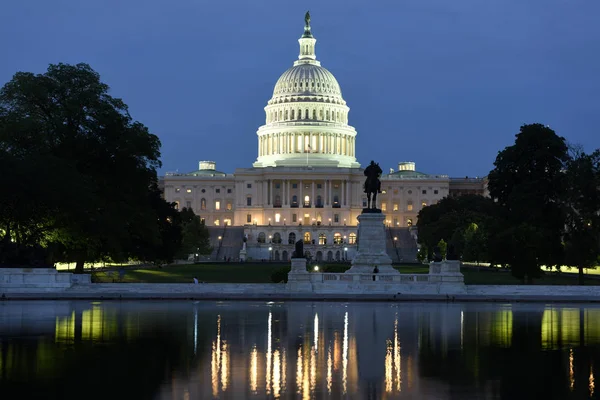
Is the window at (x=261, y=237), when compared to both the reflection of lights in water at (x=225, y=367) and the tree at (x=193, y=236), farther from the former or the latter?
the reflection of lights in water at (x=225, y=367)

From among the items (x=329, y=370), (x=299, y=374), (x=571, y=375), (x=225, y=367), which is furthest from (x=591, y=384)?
(x=225, y=367)

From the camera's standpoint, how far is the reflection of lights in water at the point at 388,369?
20.5 meters

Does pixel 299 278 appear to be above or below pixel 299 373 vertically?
above

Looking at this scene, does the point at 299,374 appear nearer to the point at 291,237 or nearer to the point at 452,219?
the point at 452,219

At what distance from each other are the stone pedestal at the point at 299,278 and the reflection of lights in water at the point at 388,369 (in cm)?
2537

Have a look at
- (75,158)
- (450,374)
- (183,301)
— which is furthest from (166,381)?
(75,158)

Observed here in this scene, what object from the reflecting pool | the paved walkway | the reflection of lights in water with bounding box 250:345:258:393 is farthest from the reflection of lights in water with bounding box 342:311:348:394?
the paved walkway

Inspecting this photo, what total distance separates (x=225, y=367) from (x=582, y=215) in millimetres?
47174

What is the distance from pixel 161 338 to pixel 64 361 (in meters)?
5.49

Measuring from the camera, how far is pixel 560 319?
37.9m

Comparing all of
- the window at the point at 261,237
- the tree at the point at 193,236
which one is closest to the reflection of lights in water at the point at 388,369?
the tree at the point at 193,236

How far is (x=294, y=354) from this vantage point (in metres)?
25.5

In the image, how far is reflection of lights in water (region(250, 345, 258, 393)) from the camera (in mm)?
20294

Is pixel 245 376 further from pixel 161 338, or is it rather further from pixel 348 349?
pixel 161 338
